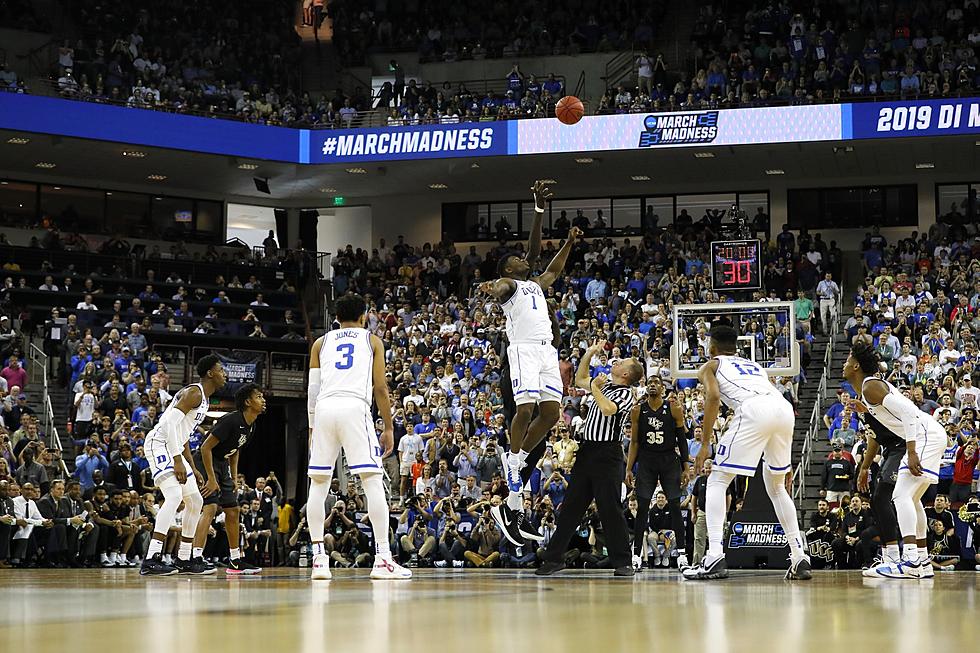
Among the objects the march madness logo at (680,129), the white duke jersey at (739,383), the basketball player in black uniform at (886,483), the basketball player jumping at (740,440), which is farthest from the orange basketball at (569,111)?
the march madness logo at (680,129)

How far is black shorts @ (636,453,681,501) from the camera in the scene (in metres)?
15.2

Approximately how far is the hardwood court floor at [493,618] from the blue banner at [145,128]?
26.1m

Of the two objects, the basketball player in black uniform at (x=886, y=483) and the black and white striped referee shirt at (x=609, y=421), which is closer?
the black and white striped referee shirt at (x=609, y=421)

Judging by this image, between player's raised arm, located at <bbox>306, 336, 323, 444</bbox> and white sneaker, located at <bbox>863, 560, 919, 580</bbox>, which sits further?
white sneaker, located at <bbox>863, 560, 919, 580</bbox>

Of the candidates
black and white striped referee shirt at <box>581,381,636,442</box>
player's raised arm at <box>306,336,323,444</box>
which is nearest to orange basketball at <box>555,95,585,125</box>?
black and white striped referee shirt at <box>581,381,636,442</box>

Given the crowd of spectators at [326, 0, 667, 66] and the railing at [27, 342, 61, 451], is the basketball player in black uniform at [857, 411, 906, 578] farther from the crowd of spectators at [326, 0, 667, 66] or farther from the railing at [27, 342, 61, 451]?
the crowd of spectators at [326, 0, 667, 66]

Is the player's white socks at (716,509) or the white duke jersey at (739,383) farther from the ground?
the white duke jersey at (739,383)

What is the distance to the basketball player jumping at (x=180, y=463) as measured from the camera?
12.8m

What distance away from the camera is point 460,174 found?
125ft

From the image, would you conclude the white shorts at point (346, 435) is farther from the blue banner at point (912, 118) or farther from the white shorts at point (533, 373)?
the blue banner at point (912, 118)

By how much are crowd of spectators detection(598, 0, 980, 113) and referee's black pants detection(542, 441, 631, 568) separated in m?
23.1

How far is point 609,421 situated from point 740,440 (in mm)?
1429

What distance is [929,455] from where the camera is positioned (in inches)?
449

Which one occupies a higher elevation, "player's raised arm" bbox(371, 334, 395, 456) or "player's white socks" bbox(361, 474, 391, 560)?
"player's raised arm" bbox(371, 334, 395, 456)
